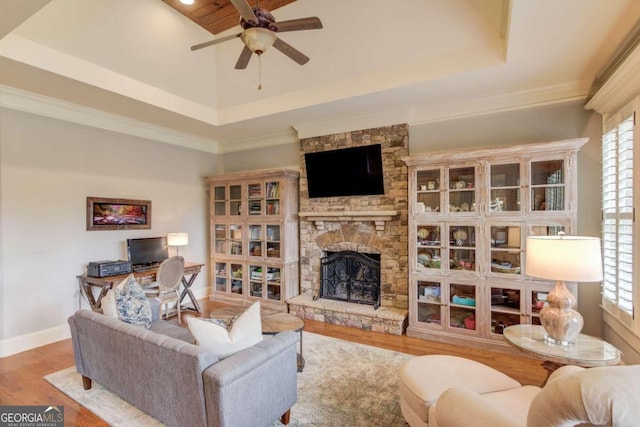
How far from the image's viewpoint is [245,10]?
2121mm

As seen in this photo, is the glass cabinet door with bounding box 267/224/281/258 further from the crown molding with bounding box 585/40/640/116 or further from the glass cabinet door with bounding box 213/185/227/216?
the crown molding with bounding box 585/40/640/116

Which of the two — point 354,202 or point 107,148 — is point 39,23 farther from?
point 354,202

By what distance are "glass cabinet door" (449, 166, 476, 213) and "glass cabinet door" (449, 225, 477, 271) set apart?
0.23 meters

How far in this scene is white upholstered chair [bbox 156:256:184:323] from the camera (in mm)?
4012

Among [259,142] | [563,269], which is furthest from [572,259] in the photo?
[259,142]

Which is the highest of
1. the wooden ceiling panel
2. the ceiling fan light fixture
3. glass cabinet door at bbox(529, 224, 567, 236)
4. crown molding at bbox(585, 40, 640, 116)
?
the wooden ceiling panel

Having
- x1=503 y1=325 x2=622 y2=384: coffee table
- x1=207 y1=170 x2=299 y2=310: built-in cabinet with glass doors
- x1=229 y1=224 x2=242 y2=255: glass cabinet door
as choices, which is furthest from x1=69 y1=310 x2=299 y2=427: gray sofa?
x1=229 y1=224 x2=242 y2=255: glass cabinet door

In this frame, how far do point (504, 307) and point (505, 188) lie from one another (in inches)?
53.2

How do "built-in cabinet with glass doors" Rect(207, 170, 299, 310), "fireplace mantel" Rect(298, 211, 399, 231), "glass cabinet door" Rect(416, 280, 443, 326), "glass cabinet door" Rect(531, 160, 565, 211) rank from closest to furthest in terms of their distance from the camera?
"glass cabinet door" Rect(531, 160, 565, 211) < "glass cabinet door" Rect(416, 280, 443, 326) < "fireplace mantel" Rect(298, 211, 399, 231) < "built-in cabinet with glass doors" Rect(207, 170, 299, 310)

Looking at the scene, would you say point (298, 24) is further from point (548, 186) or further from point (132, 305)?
point (548, 186)

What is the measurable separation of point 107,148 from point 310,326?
3.82m

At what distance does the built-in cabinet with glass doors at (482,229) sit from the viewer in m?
3.27

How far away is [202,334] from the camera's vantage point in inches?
76.5

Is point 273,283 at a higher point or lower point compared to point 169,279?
lower
